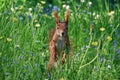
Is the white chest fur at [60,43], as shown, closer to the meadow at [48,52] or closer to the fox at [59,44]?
the fox at [59,44]

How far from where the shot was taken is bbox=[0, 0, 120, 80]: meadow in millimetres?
4496

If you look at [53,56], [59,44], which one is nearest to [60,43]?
[59,44]

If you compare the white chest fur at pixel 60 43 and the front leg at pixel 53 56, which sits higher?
the white chest fur at pixel 60 43

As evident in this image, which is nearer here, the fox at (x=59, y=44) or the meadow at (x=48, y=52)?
the meadow at (x=48, y=52)

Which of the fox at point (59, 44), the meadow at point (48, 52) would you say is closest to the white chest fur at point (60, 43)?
the fox at point (59, 44)

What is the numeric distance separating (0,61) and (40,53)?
2.16 ft

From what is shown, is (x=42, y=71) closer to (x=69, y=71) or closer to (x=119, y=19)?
(x=69, y=71)

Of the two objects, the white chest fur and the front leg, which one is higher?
the white chest fur

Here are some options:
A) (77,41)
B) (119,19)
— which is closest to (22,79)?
(77,41)

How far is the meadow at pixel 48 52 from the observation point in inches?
177

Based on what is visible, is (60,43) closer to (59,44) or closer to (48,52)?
(59,44)

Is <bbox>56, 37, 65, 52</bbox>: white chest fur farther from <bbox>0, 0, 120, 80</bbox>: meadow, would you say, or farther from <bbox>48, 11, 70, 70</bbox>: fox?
<bbox>0, 0, 120, 80</bbox>: meadow

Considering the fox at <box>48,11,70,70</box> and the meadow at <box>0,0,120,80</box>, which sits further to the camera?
the fox at <box>48,11,70,70</box>

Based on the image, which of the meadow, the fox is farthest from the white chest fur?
the meadow
